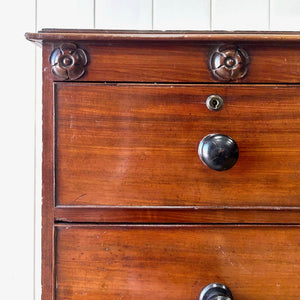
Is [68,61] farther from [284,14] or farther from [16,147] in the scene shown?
[284,14]

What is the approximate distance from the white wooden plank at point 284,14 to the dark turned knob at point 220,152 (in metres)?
0.62

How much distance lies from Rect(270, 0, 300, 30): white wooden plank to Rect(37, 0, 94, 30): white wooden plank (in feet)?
1.72

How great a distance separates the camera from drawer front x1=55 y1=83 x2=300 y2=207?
401 mm

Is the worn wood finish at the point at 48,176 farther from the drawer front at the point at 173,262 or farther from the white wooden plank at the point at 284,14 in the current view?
the white wooden plank at the point at 284,14

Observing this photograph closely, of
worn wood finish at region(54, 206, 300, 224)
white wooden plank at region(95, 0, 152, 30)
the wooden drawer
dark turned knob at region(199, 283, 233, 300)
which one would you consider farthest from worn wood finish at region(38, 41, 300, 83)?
white wooden plank at region(95, 0, 152, 30)

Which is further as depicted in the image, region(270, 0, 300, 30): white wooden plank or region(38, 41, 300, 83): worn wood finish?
region(270, 0, 300, 30): white wooden plank

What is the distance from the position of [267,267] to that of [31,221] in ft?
2.14

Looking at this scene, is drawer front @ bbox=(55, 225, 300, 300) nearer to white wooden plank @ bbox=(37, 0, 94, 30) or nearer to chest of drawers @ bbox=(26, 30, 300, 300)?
chest of drawers @ bbox=(26, 30, 300, 300)

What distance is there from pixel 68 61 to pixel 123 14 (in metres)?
0.50

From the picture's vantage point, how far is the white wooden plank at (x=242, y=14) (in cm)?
82

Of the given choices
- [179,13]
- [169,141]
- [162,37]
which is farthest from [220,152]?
[179,13]

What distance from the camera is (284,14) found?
0.82 metres

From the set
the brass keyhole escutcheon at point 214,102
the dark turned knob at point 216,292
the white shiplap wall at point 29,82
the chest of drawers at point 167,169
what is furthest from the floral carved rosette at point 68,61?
the white shiplap wall at point 29,82

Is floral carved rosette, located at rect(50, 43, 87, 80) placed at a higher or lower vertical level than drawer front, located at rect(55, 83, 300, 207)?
higher
